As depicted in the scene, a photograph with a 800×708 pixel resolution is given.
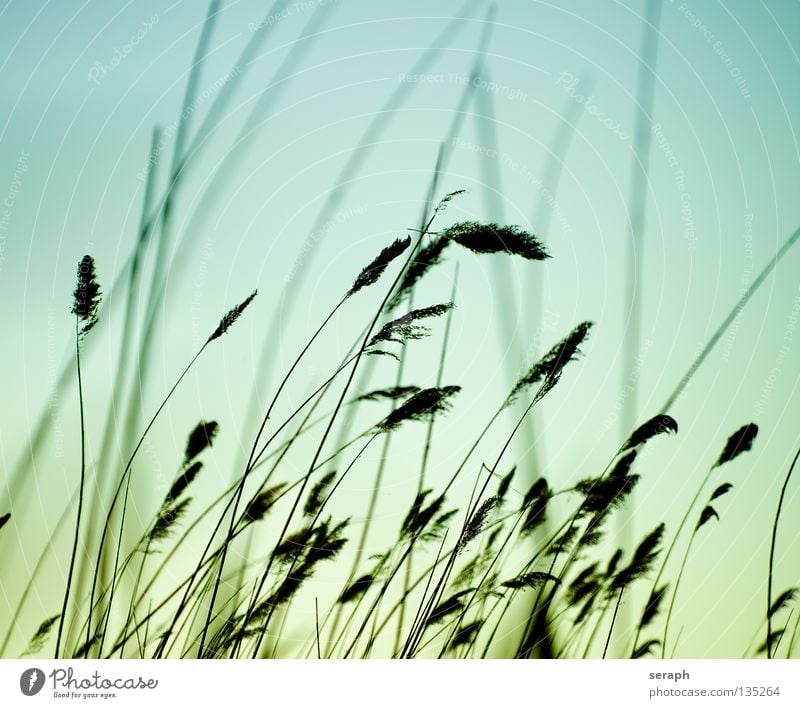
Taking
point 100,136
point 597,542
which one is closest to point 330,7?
point 100,136

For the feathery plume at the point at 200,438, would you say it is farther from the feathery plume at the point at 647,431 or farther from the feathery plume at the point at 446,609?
the feathery plume at the point at 647,431

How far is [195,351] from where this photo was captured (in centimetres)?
154

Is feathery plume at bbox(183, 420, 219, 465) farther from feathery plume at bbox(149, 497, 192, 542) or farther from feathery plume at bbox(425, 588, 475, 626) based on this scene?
feathery plume at bbox(425, 588, 475, 626)

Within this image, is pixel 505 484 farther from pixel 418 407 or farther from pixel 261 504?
pixel 261 504

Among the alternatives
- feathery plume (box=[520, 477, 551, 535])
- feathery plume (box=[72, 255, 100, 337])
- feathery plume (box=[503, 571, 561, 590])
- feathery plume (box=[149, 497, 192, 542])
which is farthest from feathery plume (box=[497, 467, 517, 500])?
feathery plume (box=[72, 255, 100, 337])

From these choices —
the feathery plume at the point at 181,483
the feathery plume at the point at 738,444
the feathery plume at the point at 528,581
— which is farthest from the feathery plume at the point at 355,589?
the feathery plume at the point at 738,444

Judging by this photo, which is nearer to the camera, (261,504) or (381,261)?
(381,261)

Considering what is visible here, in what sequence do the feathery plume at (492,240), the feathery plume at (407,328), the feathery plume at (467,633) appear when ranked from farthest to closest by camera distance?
1. the feathery plume at (467,633)
2. the feathery plume at (492,240)
3. the feathery plume at (407,328)

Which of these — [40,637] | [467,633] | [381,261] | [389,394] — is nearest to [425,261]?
[381,261]

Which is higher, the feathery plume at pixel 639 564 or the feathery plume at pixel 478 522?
the feathery plume at pixel 478 522

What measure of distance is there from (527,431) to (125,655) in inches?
38.4

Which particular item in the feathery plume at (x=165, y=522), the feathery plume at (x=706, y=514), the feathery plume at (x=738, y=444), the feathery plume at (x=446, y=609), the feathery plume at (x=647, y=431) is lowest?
the feathery plume at (x=446, y=609)

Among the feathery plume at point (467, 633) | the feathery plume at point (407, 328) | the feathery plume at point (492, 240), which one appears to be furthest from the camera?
the feathery plume at point (467, 633)

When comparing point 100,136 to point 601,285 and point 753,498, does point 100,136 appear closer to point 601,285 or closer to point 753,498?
point 601,285
